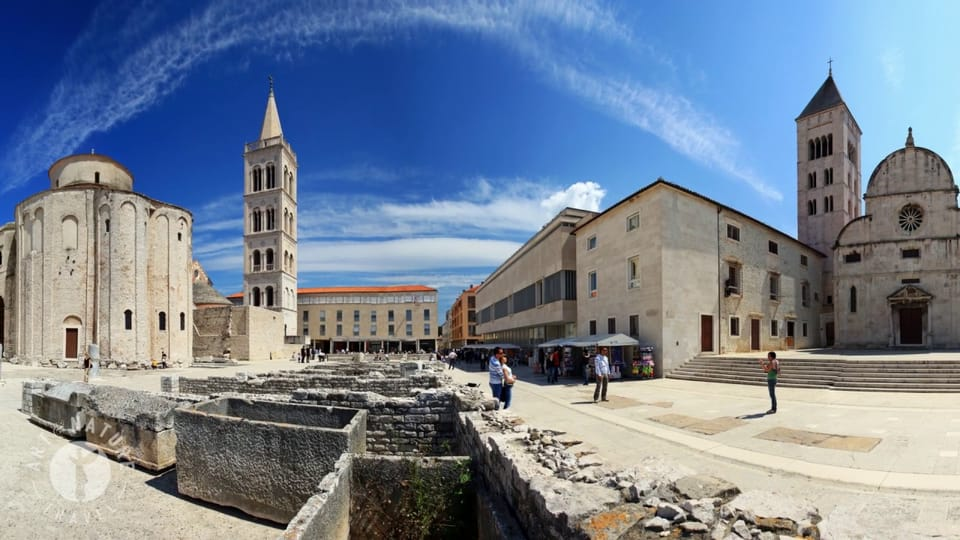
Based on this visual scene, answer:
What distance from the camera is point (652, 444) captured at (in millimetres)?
8648

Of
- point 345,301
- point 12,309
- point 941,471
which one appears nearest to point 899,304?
point 941,471

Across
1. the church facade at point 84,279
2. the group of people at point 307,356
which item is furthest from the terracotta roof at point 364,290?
the church facade at point 84,279

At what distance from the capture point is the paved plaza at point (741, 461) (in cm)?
550

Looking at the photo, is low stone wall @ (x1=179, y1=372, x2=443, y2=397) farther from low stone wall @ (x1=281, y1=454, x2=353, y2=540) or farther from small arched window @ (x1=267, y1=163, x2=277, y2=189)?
small arched window @ (x1=267, y1=163, x2=277, y2=189)

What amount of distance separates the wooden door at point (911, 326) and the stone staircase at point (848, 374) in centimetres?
1382

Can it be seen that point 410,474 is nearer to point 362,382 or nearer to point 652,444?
point 652,444

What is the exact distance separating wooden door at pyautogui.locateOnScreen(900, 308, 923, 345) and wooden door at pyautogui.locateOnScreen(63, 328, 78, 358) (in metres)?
57.3

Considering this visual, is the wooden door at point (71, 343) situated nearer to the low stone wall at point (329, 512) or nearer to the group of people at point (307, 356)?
the group of people at point (307, 356)

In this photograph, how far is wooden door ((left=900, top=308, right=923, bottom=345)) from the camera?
2784 centimetres

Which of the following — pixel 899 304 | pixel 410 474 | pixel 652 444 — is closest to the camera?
pixel 410 474

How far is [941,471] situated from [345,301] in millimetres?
86598

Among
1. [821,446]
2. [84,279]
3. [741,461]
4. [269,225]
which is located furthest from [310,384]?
[269,225]

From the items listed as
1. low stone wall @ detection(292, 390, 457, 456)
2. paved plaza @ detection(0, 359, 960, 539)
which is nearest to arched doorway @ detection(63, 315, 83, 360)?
paved plaza @ detection(0, 359, 960, 539)

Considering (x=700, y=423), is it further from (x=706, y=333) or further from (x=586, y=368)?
(x=706, y=333)
